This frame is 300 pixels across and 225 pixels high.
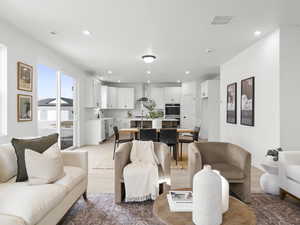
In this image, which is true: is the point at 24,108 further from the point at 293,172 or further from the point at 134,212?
the point at 293,172

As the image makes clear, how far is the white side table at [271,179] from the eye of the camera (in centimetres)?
290

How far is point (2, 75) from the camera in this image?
11.2 ft

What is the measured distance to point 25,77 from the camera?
154 inches

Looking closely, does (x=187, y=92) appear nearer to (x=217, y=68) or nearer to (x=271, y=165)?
(x=217, y=68)

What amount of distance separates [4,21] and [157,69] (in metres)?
4.69

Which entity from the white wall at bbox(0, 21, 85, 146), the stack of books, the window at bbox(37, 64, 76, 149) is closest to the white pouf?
the stack of books

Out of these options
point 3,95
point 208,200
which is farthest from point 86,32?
point 208,200

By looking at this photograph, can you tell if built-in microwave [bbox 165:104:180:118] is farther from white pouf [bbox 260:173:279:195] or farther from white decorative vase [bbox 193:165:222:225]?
white decorative vase [bbox 193:165:222:225]

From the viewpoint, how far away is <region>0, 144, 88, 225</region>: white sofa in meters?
1.51

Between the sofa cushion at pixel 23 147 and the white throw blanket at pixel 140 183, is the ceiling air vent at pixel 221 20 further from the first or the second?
the sofa cushion at pixel 23 147

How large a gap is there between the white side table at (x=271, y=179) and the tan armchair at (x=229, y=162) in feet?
1.53

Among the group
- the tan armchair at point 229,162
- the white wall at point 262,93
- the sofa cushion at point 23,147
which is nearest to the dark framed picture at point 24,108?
the sofa cushion at point 23,147

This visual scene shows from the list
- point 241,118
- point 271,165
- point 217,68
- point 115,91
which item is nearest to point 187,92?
point 217,68

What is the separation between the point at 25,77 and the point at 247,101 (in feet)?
15.4
